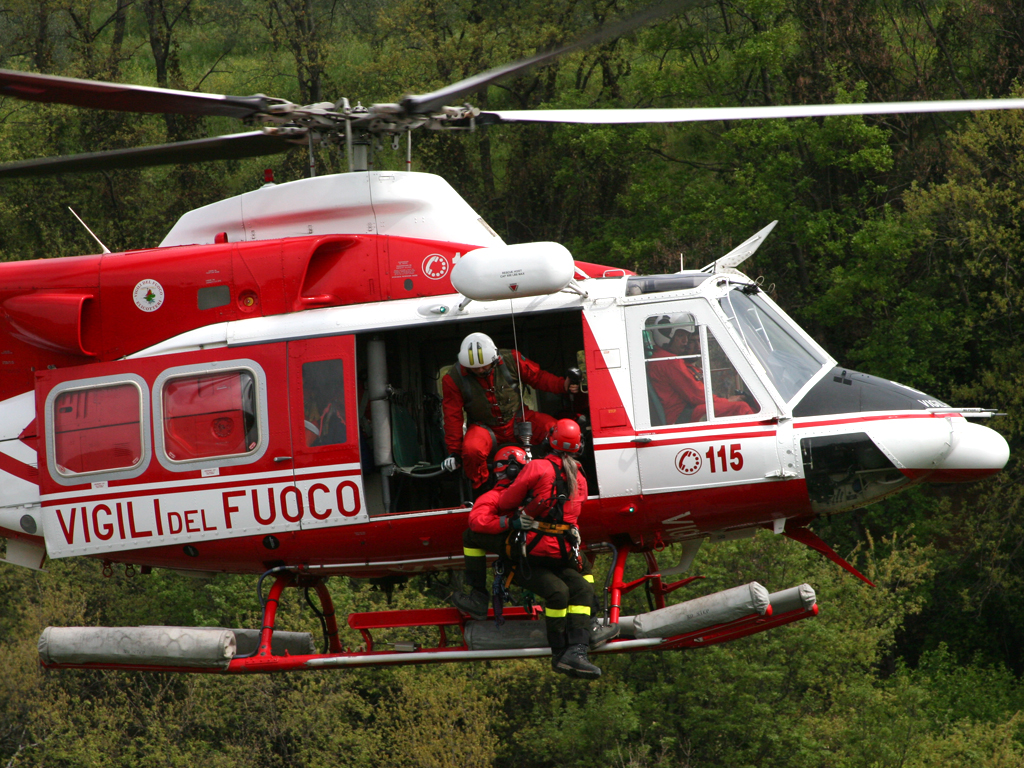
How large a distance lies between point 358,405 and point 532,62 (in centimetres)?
289

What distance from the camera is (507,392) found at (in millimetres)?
9031

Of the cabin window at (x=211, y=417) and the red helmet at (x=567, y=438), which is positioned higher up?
the cabin window at (x=211, y=417)

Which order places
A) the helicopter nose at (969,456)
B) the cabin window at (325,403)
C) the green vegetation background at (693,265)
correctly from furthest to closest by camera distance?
the green vegetation background at (693,265), the cabin window at (325,403), the helicopter nose at (969,456)

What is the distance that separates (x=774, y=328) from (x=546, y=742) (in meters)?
21.4

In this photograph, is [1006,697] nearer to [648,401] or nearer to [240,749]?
[240,749]

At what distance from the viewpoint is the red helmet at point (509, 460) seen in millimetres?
8648

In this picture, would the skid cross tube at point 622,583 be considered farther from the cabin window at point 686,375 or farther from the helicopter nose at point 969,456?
the helicopter nose at point 969,456

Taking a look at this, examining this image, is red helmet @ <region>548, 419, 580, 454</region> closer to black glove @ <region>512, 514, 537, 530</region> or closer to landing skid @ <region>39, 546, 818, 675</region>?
black glove @ <region>512, 514, 537, 530</region>

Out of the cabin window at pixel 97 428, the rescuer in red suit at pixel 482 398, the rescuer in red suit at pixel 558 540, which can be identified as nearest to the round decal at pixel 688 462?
the rescuer in red suit at pixel 558 540

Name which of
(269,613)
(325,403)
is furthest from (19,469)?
(325,403)

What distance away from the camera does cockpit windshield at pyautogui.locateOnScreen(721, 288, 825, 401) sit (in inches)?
347

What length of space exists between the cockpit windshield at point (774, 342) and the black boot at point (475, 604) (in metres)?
2.71

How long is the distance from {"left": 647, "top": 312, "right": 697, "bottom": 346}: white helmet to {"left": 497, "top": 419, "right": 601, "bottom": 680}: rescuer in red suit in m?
0.96

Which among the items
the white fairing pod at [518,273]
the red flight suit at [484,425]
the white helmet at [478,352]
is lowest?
the red flight suit at [484,425]
